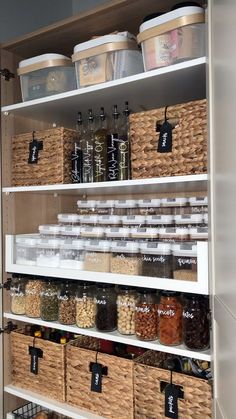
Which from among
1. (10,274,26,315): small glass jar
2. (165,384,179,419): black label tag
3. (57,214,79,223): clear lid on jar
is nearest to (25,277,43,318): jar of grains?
(10,274,26,315): small glass jar

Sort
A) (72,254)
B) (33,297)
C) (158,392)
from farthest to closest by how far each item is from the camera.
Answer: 1. (33,297)
2. (72,254)
3. (158,392)

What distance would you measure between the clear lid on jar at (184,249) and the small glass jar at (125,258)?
0.15 meters

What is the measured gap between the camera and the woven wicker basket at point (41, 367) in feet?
4.82

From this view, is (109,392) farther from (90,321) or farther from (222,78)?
(222,78)

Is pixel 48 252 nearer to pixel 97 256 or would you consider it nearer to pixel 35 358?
pixel 97 256

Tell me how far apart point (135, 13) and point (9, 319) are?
136cm

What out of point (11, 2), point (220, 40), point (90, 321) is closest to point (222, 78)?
point (220, 40)

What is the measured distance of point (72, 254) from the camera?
146 cm

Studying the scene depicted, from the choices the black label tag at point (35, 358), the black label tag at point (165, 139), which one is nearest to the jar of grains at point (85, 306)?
the black label tag at point (35, 358)

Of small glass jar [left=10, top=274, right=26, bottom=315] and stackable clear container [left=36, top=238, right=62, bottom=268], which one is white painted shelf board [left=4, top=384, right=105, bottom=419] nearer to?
small glass jar [left=10, top=274, right=26, bottom=315]

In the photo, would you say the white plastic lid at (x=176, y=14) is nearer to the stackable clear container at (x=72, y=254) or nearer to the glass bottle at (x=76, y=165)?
the glass bottle at (x=76, y=165)

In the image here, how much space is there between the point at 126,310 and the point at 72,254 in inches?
12.2

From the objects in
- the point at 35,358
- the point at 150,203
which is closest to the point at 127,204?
the point at 150,203

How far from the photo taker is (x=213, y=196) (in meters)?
0.97
